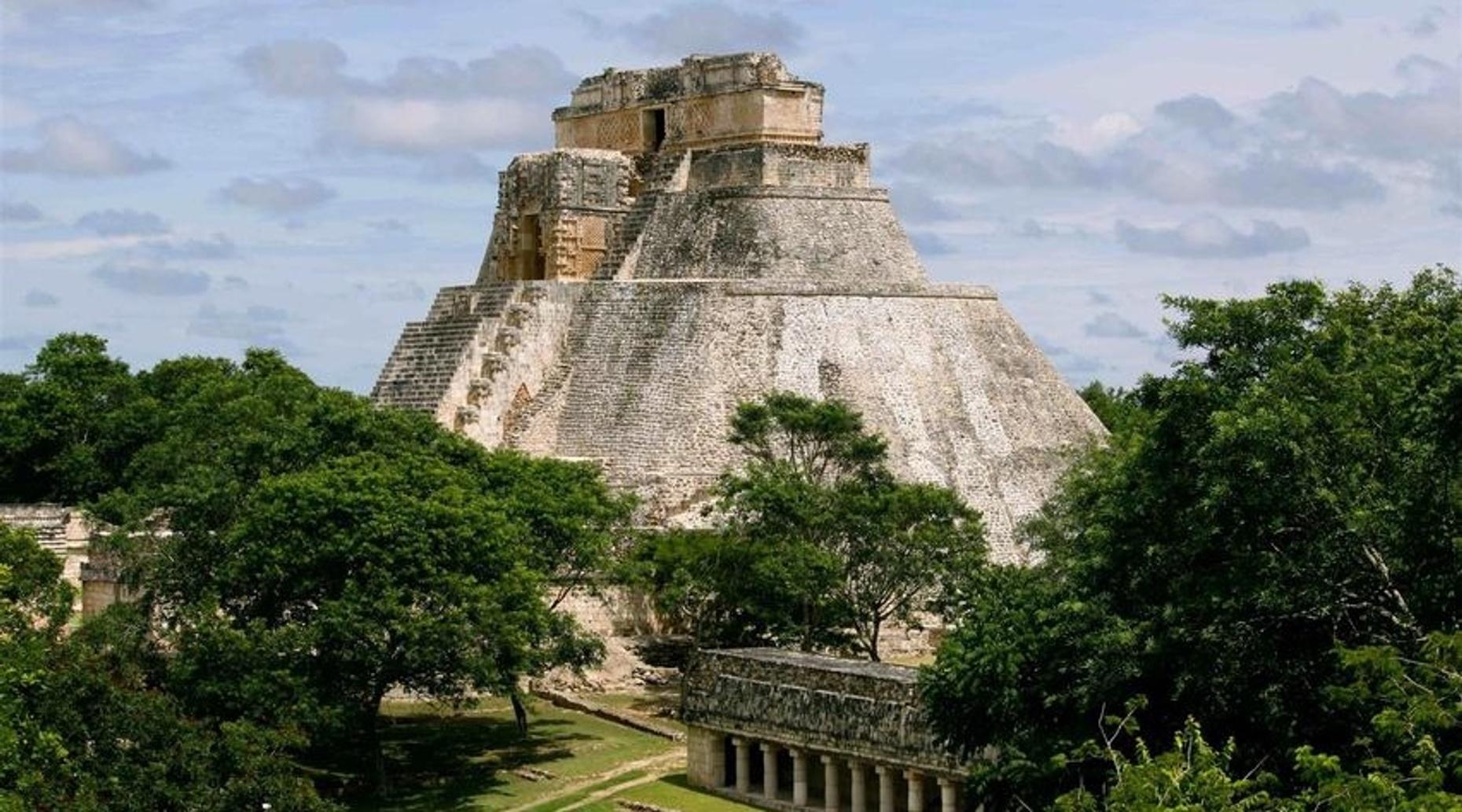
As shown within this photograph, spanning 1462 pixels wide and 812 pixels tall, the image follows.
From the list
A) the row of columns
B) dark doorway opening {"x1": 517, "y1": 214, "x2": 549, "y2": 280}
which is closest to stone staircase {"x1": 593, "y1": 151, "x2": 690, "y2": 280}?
dark doorway opening {"x1": 517, "y1": 214, "x2": 549, "y2": 280}

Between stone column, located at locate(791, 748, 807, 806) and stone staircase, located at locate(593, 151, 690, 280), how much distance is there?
681 inches

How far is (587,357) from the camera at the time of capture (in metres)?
43.6

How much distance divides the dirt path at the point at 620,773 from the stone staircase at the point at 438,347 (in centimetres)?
1172

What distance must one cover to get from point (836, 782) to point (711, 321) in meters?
14.8

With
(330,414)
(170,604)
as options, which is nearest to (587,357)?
(330,414)

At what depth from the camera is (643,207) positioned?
46.0 m

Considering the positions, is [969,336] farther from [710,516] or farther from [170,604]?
[170,604]

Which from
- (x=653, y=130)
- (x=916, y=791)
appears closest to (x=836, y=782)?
(x=916, y=791)

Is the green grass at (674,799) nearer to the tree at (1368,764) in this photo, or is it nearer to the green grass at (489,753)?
the green grass at (489,753)

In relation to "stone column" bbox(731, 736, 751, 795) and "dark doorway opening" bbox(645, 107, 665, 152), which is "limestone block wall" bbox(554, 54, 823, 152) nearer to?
"dark doorway opening" bbox(645, 107, 665, 152)

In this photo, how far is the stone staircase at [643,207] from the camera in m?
45.6

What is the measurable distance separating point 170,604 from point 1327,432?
15702mm

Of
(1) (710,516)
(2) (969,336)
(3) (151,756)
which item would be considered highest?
(2) (969,336)

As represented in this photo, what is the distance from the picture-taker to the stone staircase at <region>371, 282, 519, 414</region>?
43.4 meters
